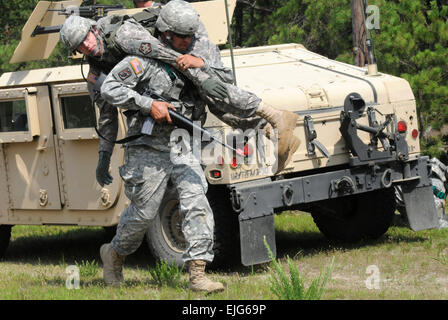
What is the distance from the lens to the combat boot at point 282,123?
19.7ft

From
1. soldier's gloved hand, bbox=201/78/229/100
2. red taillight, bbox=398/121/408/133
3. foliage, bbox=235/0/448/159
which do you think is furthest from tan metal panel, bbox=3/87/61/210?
foliage, bbox=235/0/448/159

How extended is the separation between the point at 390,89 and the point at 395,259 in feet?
4.55

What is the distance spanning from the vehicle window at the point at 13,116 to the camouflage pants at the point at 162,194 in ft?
8.21

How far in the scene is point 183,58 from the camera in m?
5.89

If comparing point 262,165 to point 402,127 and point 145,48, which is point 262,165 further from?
point 145,48

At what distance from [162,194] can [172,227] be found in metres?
1.60

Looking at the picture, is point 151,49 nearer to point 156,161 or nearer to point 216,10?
point 156,161

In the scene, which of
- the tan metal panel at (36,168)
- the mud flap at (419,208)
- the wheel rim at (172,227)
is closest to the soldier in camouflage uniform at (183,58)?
the wheel rim at (172,227)

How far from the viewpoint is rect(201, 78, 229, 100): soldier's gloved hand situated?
5.86 metres

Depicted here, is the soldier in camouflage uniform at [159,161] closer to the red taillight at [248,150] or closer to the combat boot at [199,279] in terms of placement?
the combat boot at [199,279]

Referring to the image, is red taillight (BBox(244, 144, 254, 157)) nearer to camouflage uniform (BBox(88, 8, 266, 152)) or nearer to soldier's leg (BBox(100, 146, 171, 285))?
camouflage uniform (BBox(88, 8, 266, 152))

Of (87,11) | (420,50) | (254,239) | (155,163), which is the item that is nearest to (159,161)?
(155,163)

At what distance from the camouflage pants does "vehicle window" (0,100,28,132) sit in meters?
2.50
